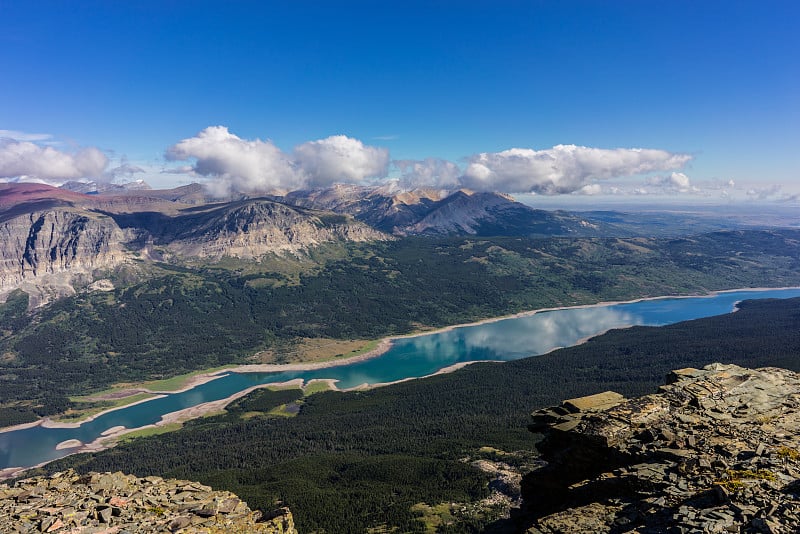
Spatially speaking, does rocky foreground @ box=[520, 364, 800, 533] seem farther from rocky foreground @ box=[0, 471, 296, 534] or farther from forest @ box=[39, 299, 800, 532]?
forest @ box=[39, 299, 800, 532]

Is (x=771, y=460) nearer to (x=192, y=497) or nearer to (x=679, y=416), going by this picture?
(x=679, y=416)

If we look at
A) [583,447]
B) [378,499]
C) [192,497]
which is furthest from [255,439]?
[583,447]

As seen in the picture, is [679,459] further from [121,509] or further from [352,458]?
[352,458]

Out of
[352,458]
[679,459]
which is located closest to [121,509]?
[679,459]

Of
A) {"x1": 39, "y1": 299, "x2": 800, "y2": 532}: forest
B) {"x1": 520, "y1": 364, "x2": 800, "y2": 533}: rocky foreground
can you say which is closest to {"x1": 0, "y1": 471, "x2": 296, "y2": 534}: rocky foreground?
{"x1": 520, "y1": 364, "x2": 800, "y2": 533}: rocky foreground

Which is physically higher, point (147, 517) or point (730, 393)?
point (730, 393)

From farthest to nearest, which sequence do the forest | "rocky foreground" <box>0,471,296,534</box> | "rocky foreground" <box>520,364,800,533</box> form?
the forest < "rocky foreground" <box>0,471,296,534</box> < "rocky foreground" <box>520,364,800,533</box>
